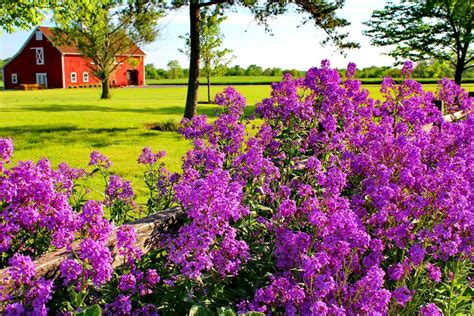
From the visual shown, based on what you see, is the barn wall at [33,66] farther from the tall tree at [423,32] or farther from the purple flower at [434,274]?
the purple flower at [434,274]

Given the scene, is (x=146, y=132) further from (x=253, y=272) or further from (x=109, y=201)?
(x=253, y=272)

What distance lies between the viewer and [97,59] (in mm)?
36781

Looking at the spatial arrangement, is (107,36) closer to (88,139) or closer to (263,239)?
(88,139)

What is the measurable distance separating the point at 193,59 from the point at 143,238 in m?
14.8

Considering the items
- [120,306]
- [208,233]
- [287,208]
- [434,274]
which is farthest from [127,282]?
[434,274]

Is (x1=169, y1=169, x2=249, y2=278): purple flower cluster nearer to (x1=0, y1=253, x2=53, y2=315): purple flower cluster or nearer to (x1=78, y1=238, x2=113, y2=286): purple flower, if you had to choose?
(x1=78, y1=238, x2=113, y2=286): purple flower

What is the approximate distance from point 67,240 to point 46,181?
19.9 inches

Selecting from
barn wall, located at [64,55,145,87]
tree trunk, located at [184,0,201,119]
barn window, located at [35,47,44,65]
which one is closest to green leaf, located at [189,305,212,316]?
tree trunk, located at [184,0,201,119]

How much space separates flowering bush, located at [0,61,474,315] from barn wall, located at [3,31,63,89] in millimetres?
61387

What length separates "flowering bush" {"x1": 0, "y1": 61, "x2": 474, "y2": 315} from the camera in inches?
109

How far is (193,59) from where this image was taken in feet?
58.9

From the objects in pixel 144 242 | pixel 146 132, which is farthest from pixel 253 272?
pixel 146 132

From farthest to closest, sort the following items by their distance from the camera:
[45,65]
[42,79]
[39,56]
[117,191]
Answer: [42,79] < [39,56] < [45,65] < [117,191]

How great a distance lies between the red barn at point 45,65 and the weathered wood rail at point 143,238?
59323 mm
